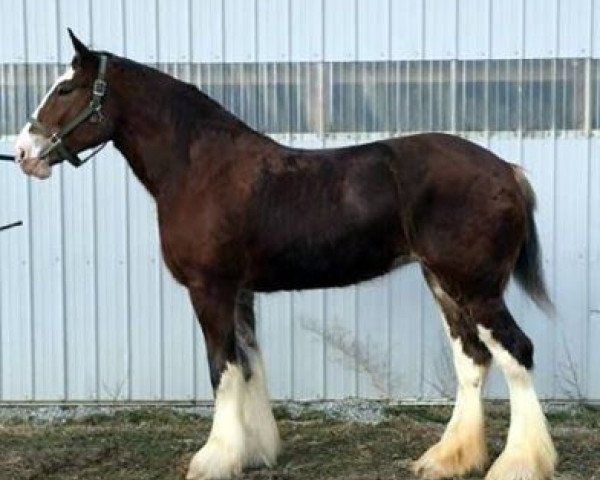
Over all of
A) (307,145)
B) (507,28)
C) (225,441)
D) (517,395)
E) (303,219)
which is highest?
(507,28)

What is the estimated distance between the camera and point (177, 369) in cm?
617

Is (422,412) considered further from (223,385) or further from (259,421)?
(223,385)

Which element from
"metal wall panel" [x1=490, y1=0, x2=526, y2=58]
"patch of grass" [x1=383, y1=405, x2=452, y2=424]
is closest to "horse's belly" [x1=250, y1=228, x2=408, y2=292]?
"patch of grass" [x1=383, y1=405, x2=452, y2=424]

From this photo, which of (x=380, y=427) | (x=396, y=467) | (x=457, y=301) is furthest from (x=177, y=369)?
(x=457, y=301)

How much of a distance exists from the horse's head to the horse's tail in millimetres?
2023

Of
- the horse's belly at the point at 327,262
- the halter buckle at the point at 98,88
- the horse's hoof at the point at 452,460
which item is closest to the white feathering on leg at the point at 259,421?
the horse's belly at the point at 327,262

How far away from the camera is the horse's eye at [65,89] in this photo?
4582 mm

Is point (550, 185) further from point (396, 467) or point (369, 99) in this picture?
point (396, 467)

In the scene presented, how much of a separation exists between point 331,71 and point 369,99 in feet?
0.97

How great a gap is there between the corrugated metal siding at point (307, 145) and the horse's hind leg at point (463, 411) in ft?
4.26

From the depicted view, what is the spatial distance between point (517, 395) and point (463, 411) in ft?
1.18

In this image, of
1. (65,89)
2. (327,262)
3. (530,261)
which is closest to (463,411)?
(530,261)

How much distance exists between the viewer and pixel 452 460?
15.3ft

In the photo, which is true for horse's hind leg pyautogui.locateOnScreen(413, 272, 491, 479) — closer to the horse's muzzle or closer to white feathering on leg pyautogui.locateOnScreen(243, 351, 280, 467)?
white feathering on leg pyautogui.locateOnScreen(243, 351, 280, 467)
